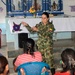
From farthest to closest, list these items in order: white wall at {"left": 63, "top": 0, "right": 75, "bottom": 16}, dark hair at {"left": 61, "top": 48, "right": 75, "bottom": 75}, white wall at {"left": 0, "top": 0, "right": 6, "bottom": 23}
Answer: white wall at {"left": 63, "top": 0, "right": 75, "bottom": 16}, white wall at {"left": 0, "top": 0, "right": 6, "bottom": 23}, dark hair at {"left": 61, "top": 48, "right": 75, "bottom": 75}

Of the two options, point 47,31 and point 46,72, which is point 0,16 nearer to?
point 47,31

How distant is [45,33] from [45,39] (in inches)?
4.2

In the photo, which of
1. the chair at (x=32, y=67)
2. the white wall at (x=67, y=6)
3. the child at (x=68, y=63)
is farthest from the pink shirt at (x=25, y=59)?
the white wall at (x=67, y=6)

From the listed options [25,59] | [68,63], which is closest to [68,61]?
[68,63]

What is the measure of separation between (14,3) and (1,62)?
532 centimetres

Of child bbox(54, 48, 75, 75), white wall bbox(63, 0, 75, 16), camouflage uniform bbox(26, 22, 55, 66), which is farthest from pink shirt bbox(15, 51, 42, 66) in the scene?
white wall bbox(63, 0, 75, 16)

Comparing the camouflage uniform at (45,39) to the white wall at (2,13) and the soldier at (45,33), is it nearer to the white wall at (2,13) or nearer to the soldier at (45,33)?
the soldier at (45,33)

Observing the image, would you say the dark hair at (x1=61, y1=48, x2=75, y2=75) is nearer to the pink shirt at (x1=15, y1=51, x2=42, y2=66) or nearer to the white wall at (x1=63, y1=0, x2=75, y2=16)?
the pink shirt at (x1=15, y1=51, x2=42, y2=66)

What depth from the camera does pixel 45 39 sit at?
3.58 m

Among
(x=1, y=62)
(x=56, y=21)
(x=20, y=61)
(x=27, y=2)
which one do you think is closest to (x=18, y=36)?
(x=56, y=21)

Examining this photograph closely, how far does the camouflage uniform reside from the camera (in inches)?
139

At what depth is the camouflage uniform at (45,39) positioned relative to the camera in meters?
3.53

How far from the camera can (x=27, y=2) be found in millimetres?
6676

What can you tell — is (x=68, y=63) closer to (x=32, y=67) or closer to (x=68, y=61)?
(x=68, y=61)
